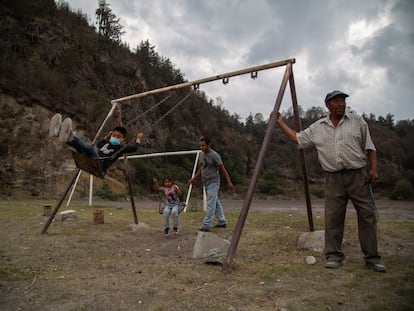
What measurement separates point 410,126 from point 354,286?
4878cm

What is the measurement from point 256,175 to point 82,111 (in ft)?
68.5

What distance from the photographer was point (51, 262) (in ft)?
12.6

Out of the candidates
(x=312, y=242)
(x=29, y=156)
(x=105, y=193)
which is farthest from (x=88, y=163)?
(x=29, y=156)

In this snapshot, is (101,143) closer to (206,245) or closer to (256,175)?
(206,245)

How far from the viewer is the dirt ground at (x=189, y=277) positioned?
8.33 ft

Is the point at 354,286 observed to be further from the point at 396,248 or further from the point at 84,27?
the point at 84,27

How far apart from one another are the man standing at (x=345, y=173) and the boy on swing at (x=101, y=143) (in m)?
2.99

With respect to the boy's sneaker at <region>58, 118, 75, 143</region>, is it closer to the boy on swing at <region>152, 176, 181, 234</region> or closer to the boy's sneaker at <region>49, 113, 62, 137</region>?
the boy's sneaker at <region>49, 113, 62, 137</region>

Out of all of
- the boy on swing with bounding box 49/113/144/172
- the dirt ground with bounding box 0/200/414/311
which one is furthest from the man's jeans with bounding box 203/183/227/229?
the boy on swing with bounding box 49/113/144/172

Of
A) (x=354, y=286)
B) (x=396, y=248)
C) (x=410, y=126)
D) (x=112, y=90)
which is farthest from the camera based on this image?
(x=410, y=126)

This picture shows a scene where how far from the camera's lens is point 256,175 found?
3850 millimetres

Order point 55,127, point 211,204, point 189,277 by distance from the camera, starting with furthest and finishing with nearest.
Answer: point 211,204
point 55,127
point 189,277

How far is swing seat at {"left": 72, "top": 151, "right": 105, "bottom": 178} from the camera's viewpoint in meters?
4.97

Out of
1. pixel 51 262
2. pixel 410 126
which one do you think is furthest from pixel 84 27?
pixel 410 126
